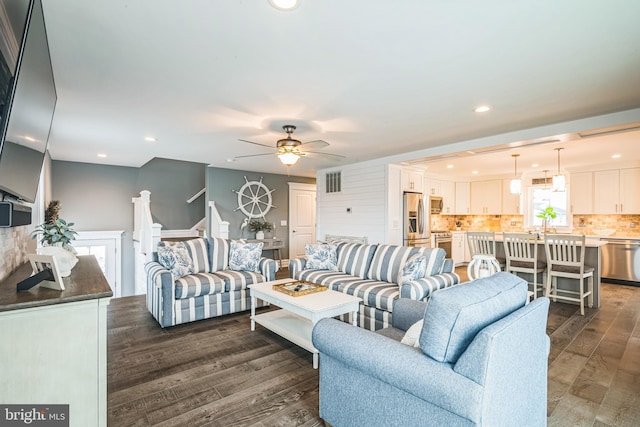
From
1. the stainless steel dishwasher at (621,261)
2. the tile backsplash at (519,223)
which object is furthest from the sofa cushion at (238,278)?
the stainless steel dishwasher at (621,261)

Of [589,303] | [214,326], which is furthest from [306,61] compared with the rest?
[589,303]

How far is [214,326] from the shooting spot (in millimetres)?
3777

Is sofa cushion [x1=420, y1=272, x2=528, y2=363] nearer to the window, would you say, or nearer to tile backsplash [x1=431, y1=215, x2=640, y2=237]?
tile backsplash [x1=431, y1=215, x2=640, y2=237]

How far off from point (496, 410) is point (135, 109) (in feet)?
12.6

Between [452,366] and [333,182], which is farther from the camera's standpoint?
[333,182]

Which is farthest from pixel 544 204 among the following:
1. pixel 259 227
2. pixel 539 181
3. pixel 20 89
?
pixel 20 89

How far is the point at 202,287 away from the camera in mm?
3859

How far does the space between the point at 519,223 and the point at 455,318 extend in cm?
816

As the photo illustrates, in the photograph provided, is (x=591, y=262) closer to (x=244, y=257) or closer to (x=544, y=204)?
(x=544, y=204)

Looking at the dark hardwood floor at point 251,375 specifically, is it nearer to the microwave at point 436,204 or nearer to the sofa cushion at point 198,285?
the sofa cushion at point 198,285

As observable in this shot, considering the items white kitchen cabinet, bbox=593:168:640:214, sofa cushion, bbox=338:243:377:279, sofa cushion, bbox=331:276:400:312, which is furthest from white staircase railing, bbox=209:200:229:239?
white kitchen cabinet, bbox=593:168:640:214

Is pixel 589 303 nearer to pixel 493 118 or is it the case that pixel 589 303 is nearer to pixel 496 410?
pixel 493 118

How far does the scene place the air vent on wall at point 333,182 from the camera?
671 centimetres

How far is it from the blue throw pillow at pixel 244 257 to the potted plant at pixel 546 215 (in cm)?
614
